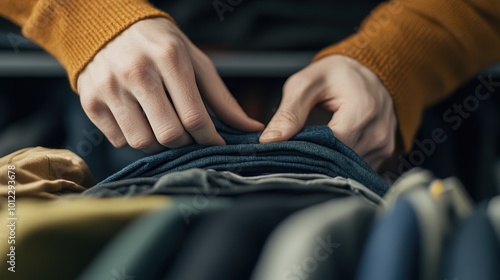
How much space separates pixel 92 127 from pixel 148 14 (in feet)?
0.71

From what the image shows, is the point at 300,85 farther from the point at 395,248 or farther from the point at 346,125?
the point at 395,248

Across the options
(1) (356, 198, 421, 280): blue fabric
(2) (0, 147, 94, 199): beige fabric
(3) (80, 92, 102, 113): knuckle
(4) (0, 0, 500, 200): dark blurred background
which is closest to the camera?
(1) (356, 198, 421, 280): blue fabric

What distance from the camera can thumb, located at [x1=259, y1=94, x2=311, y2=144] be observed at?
43 centimetres

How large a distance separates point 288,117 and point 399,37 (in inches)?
7.7

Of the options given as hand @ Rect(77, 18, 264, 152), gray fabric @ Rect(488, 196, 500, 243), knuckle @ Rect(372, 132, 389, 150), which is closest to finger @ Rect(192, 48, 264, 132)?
hand @ Rect(77, 18, 264, 152)

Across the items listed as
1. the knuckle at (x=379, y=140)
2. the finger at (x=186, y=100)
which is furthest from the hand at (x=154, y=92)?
the knuckle at (x=379, y=140)

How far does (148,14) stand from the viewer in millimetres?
469

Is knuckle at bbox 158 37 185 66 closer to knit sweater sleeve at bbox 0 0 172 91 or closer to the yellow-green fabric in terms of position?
knit sweater sleeve at bbox 0 0 172 91

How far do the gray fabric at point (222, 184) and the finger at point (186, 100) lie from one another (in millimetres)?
51

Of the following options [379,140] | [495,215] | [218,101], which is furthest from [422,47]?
[495,215]

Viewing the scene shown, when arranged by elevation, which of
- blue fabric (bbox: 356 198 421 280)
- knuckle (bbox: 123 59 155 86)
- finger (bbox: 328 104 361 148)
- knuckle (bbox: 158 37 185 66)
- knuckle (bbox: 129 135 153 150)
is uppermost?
blue fabric (bbox: 356 198 421 280)

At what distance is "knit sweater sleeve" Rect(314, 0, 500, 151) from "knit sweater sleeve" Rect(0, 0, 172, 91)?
0.65 ft

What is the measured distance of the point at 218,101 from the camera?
1.58 ft

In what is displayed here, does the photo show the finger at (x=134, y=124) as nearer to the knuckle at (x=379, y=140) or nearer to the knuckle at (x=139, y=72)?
the knuckle at (x=139, y=72)
